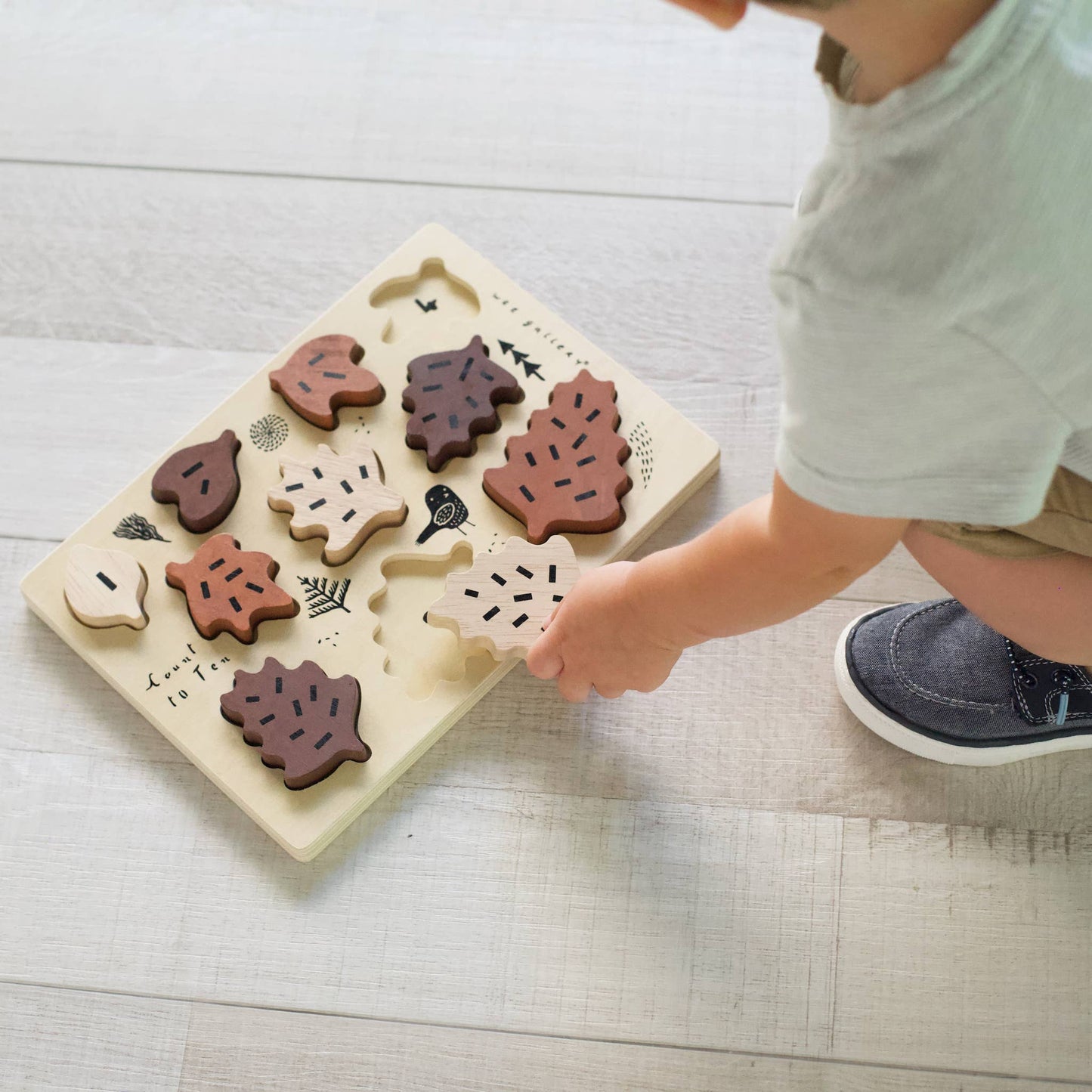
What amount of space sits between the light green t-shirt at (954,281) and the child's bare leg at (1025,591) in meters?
0.13

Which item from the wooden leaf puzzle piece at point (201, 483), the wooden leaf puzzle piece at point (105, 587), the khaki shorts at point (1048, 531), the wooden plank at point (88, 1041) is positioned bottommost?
the wooden plank at point (88, 1041)

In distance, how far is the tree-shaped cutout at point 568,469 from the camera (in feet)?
2.61

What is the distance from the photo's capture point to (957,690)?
2.51ft

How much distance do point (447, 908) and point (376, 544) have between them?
0.24m

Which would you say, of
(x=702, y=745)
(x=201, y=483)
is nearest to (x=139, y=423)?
(x=201, y=483)

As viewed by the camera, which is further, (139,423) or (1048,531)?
(139,423)

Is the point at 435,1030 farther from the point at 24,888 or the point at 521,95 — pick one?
the point at 521,95

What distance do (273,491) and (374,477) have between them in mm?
69

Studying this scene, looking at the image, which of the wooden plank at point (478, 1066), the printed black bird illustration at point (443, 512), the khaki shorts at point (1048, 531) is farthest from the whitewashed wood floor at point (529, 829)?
the khaki shorts at point (1048, 531)

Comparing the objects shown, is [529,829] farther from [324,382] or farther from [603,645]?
[324,382]

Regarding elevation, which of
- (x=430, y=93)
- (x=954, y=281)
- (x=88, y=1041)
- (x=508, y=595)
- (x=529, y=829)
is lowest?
(x=88, y=1041)

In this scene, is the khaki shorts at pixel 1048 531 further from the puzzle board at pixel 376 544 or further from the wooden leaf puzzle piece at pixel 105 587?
the wooden leaf puzzle piece at pixel 105 587

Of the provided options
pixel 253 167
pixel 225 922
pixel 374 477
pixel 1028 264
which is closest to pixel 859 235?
pixel 1028 264

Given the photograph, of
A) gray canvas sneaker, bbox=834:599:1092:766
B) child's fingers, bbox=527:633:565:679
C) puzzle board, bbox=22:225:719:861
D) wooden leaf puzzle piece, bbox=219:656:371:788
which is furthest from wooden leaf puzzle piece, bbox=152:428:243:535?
gray canvas sneaker, bbox=834:599:1092:766
